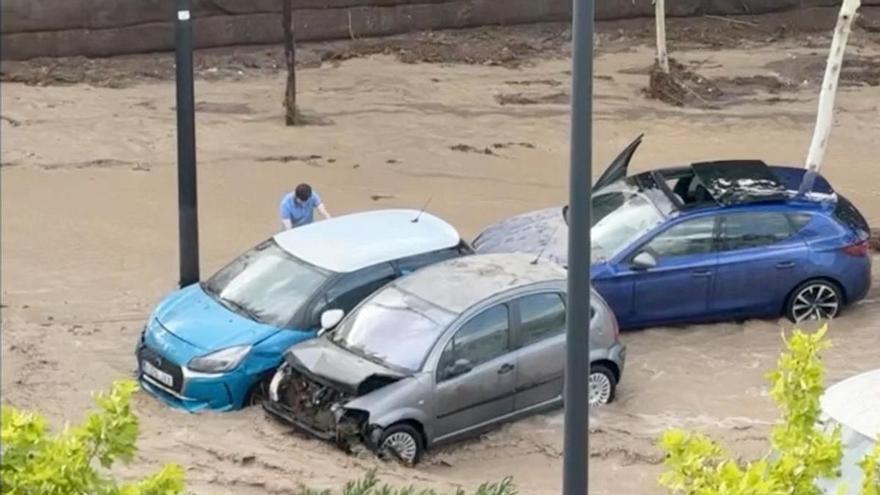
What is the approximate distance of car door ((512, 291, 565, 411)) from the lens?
1170cm

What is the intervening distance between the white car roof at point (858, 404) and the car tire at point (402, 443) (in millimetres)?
3184

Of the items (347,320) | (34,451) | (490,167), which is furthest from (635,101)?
(34,451)

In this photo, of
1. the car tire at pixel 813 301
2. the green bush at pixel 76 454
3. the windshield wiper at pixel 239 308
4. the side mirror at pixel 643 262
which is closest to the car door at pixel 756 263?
the car tire at pixel 813 301

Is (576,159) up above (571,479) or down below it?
above

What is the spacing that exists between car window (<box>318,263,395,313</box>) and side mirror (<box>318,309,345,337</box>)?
0.94 feet

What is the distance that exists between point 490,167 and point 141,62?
281 inches

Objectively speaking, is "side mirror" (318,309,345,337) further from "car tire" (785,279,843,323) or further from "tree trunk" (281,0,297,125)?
"tree trunk" (281,0,297,125)

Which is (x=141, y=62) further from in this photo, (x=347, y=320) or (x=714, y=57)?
(x=347, y=320)

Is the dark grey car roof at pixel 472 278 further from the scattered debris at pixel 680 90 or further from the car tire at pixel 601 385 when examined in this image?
the scattered debris at pixel 680 90

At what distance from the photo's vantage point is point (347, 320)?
11977 millimetres

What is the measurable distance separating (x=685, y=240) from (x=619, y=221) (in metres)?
0.59

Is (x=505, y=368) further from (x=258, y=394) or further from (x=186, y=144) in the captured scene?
(x=186, y=144)

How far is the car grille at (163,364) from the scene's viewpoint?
11930 mm

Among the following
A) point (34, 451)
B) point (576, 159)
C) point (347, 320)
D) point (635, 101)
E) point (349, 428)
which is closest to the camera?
point (34, 451)
